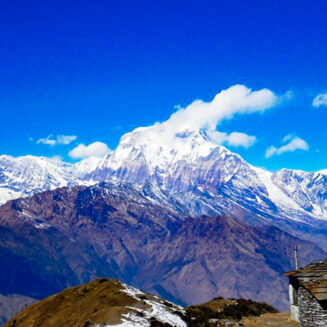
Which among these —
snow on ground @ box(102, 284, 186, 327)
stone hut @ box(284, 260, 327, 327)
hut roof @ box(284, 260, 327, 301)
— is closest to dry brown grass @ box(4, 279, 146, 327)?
snow on ground @ box(102, 284, 186, 327)

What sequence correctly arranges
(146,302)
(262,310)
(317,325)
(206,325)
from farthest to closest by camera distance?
(262,310)
(146,302)
(206,325)
(317,325)

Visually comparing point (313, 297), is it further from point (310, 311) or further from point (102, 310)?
point (102, 310)

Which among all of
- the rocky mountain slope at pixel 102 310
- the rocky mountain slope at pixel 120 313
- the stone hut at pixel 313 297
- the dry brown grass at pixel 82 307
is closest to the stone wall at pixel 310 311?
the stone hut at pixel 313 297

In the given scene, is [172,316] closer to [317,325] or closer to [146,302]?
[146,302]

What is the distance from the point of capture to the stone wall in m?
35.0

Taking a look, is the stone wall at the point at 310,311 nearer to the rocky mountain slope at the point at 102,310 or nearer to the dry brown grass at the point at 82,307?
the rocky mountain slope at the point at 102,310

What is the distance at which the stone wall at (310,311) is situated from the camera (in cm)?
3497

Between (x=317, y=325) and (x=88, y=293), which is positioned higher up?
(x=88, y=293)

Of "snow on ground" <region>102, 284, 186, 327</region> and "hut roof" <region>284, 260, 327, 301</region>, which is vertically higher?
"hut roof" <region>284, 260, 327, 301</region>

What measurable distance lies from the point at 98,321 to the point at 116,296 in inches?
405

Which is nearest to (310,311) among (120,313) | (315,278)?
(315,278)

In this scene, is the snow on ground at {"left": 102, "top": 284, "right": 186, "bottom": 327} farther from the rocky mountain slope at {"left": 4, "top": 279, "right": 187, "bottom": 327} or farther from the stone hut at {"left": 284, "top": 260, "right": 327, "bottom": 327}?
the stone hut at {"left": 284, "top": 260, "right": 327, "bottom": 327}

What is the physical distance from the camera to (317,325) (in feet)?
116

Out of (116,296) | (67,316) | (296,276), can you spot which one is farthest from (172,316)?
(296,276)
